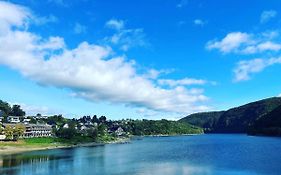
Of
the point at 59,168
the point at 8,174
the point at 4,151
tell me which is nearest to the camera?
the point at 8,174

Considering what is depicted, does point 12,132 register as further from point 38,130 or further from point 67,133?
point 38,130

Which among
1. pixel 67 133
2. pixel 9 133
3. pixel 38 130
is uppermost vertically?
pixel 38 130

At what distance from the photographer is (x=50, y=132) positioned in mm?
163500

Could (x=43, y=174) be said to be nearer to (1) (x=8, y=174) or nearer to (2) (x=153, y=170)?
(1) (x=8, y=174)

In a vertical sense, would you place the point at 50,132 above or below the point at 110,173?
above

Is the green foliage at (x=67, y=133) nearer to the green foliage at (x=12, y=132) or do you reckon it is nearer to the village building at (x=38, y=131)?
the village building at (x=38, y=131)

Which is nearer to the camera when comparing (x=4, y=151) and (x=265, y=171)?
(x=265, y=171)

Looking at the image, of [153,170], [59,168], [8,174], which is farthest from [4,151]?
[153,170]

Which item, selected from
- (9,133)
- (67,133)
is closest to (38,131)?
(67,133)

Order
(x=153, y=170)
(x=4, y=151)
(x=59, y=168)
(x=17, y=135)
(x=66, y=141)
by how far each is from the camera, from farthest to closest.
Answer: (x=66, y=141), (x=17, y=135), (x=4, y=151), (x=59, y=168), (x=153, y=170)

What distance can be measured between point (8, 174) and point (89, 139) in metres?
105

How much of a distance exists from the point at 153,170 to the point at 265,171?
1773cm

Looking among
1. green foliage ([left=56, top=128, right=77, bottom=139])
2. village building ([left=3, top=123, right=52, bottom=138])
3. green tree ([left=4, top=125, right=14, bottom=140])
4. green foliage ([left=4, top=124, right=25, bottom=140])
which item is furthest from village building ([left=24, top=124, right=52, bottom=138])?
green tree ([left=4, top=125, right=14, bottom=140])

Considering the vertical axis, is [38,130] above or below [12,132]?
above
